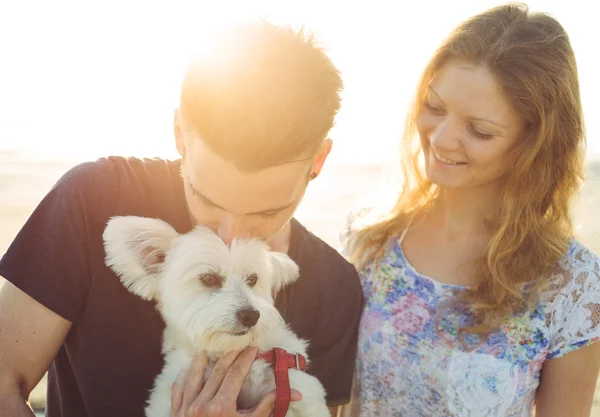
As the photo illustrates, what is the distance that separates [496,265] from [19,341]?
204 cm

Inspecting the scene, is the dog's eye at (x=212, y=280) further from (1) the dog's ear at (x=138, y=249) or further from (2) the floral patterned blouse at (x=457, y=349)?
(2) the floral patterned blouse at (x=457, y=349)

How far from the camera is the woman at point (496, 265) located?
2564mm

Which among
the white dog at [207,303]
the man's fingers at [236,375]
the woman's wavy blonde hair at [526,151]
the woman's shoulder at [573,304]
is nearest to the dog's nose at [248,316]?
the white dog at [207,303]

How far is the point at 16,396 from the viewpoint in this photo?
1879 millimetres

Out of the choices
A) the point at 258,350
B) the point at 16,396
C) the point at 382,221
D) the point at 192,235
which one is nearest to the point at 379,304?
the point at 382,221

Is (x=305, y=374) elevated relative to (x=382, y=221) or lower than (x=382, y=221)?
lower

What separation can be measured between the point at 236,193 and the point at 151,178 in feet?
1.47

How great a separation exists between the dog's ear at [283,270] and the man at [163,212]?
0.14 m

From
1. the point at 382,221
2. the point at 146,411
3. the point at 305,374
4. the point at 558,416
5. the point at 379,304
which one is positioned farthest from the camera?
the point at 382,221

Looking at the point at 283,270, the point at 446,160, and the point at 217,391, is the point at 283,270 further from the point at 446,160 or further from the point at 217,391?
the point at 446,160

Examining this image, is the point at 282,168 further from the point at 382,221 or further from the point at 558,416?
Answer: the point at 558,416

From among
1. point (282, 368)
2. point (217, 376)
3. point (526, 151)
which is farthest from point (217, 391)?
point (526, 151)

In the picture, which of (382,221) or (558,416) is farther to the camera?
(382,221)

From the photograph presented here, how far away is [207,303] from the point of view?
2.21 metres
